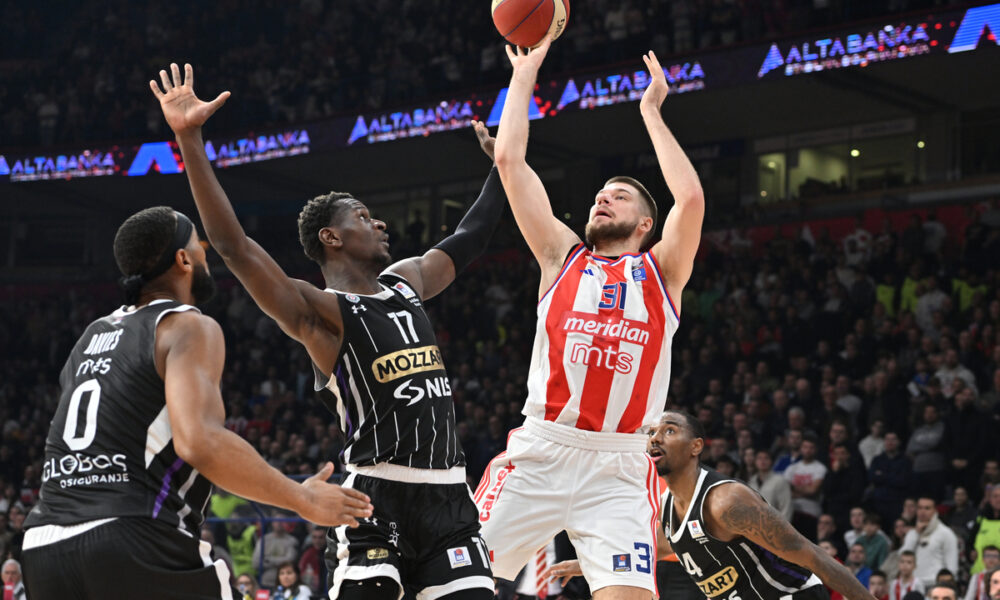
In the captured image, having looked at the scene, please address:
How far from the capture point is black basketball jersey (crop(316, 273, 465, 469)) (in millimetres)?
4348

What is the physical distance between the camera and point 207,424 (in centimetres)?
325

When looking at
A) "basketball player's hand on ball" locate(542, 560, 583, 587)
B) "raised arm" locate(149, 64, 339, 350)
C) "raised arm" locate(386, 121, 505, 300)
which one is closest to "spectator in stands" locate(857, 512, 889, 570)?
"basketball player's hand on ball" locate(542, 560, 583, 587)

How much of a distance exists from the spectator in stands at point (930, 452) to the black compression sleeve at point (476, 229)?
8387 mm

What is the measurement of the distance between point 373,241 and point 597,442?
1.29 m

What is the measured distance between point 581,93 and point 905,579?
1001cm

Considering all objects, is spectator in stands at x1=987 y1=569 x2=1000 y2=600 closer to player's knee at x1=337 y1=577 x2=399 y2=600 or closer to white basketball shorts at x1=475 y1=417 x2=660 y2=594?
white basketball shorts at x1=475 y1=417 x2=660 y2=594

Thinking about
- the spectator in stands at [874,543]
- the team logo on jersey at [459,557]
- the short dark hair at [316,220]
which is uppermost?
the short dark hair at [316,220]

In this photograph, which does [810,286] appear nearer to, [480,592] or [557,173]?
[557,173]

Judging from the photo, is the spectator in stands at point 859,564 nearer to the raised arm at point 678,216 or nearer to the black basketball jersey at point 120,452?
the raised arm at point 678,216

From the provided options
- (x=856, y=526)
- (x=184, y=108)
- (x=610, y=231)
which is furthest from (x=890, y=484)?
(x=184, y=108)

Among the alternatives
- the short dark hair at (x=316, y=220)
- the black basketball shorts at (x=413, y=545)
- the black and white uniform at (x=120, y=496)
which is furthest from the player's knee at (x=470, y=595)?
the short dark hair at (x=316, y=220)

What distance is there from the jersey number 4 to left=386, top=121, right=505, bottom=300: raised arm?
1.70 meters

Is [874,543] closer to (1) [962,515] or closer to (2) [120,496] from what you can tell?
(1) [962,515]

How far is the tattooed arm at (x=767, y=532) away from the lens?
552 centimetres
